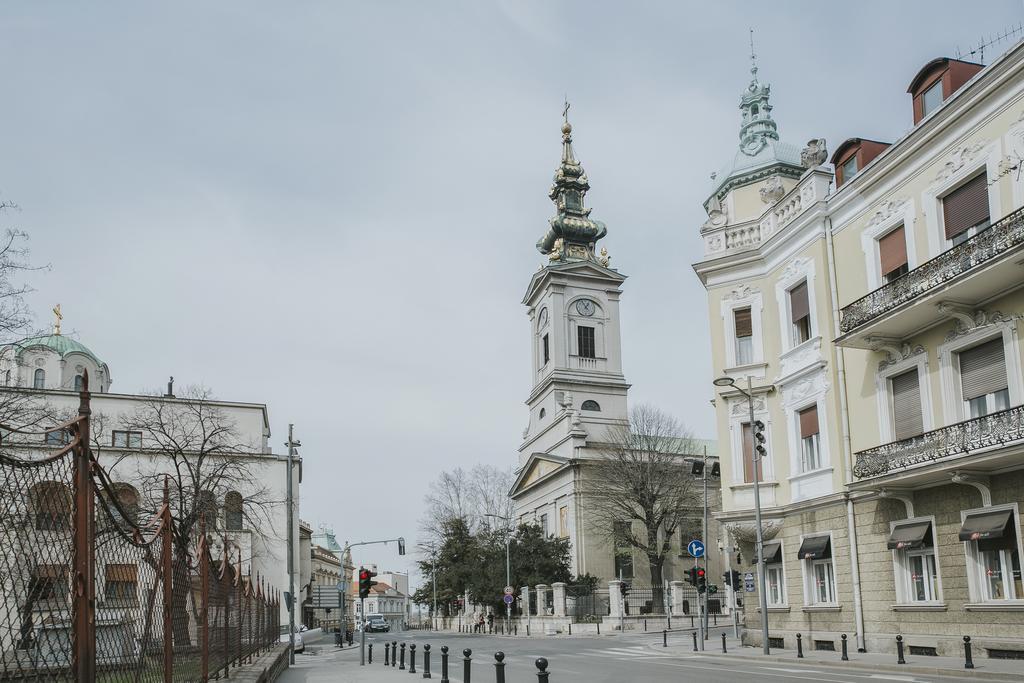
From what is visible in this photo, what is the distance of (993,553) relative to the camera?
62.9 feet

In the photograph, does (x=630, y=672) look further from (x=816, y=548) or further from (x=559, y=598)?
(x=559, y=598)

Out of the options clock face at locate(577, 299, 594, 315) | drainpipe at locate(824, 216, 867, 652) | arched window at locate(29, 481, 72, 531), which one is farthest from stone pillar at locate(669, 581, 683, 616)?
arched window at locate(29, 481, 72, 531)

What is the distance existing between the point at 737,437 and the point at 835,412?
15.0 ft

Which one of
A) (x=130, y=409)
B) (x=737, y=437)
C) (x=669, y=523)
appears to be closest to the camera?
(x=737, y=437)

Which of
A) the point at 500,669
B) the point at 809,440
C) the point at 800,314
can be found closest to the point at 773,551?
the point at 809,440

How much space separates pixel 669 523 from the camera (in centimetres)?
6594

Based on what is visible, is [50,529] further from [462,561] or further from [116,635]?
[462,561]

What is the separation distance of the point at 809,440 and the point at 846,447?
2219 mm

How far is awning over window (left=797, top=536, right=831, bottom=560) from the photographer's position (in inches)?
961

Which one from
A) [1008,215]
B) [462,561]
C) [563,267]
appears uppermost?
[563,267]

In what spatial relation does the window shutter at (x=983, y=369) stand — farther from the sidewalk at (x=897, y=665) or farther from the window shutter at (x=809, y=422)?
the window shutter at (x=809, y=422)

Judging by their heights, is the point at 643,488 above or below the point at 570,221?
below

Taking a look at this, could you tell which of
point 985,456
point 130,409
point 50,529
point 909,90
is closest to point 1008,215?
point 985,456

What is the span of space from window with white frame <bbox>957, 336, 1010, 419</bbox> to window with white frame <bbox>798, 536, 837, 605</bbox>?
6.27 metres
